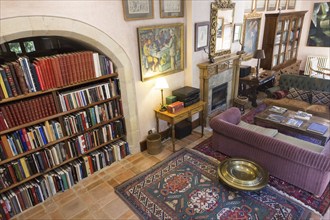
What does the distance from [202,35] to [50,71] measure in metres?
3.00

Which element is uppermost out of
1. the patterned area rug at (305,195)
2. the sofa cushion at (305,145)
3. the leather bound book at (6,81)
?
the leather bound book at (6,81)

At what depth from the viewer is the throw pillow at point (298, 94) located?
534 centimetres

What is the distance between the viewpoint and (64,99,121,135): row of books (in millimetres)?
3396

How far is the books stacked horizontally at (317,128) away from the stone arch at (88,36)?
330cm

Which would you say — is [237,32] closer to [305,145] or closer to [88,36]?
[305,145]

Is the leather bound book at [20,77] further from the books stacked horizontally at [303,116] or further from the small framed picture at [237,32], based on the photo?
the books stacked horizontally at [303,116]

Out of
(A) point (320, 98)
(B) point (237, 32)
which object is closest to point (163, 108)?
(B) point (237, 32)

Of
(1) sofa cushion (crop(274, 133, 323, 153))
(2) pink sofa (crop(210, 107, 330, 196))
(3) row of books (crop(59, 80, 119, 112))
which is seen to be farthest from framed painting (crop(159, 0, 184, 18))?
(1) sofa cushion (crop(274, 133, 323, 153))

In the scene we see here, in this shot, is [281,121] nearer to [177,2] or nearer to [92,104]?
[177,2]

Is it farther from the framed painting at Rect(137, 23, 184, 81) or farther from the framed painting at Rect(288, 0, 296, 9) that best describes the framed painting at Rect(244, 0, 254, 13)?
the framed painting at Rect(137, 23, 184, 81)

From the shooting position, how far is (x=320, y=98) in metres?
5.20

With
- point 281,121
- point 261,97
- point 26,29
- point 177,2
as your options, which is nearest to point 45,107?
point 26,29

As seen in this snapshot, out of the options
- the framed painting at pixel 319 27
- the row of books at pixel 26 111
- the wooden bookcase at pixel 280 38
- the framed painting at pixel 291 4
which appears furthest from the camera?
the framed painting at pixel 319 27

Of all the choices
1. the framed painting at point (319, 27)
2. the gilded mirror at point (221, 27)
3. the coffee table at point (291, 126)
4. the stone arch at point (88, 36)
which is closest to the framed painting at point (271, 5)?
the framed painting at point (319, 27)
